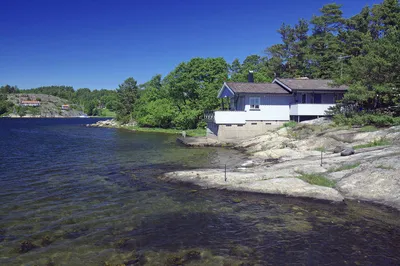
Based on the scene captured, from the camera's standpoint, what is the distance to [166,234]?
11734mm

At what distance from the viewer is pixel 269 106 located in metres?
39.8

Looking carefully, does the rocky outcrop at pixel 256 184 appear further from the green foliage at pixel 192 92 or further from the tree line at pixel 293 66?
the green foliage at pixel 192 92

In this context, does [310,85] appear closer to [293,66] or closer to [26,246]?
[293,66]

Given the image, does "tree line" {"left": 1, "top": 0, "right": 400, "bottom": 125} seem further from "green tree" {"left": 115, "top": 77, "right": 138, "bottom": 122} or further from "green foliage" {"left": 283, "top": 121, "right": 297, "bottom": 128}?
"green tree" {"left": 115, "top": 77, "right": 138, "bottom": 122}

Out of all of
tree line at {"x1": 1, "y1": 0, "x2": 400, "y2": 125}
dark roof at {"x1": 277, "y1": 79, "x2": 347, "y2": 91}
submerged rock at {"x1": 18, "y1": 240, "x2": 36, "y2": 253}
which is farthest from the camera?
tree line at {"x1": 1, "y1": 0, "x2": 400, "y2": 125}

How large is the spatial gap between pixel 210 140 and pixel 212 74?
905 inches

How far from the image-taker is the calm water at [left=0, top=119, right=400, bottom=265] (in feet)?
32.8

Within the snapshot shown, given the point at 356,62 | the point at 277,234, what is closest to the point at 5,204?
the point at 277,234

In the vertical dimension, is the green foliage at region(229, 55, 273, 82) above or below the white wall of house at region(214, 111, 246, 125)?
above

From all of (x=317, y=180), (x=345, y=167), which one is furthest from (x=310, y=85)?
(x=317, y=180)

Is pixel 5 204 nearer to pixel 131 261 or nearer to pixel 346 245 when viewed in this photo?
pixel 131 261

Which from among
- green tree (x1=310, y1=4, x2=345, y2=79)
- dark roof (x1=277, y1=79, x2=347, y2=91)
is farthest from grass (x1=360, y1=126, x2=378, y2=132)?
green tree (x1=310, y1=4, x2=345, y2=79)

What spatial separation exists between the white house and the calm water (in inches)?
814

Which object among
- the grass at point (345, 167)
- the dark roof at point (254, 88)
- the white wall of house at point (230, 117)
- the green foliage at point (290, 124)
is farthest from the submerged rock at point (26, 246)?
the green foliage at point (290, 124)
